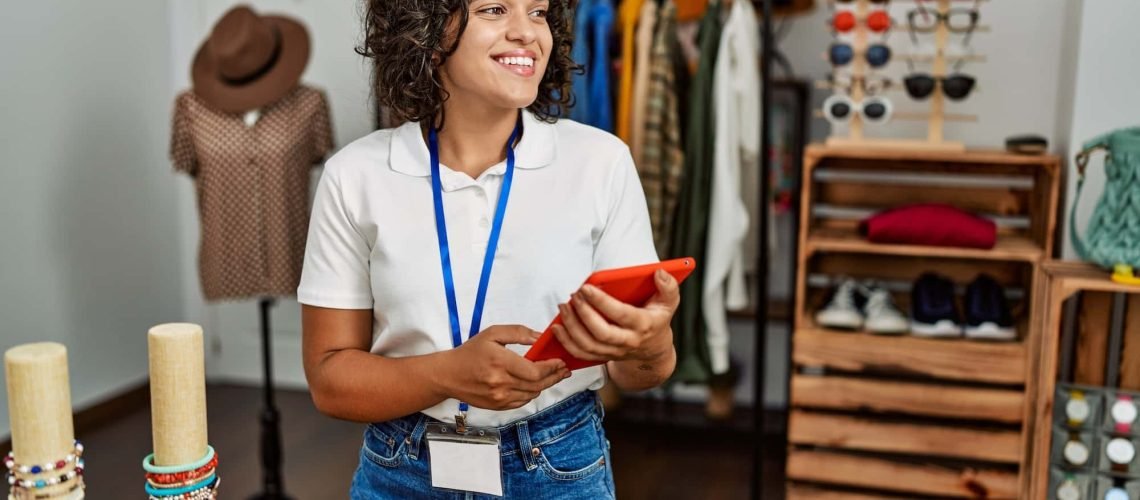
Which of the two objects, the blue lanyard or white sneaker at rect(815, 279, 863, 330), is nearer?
the blue lanyard

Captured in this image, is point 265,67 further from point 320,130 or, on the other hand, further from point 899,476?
point 899,476

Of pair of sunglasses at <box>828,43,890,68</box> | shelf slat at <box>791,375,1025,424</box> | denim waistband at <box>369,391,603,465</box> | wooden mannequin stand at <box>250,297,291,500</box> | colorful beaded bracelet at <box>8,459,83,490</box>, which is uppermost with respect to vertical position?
pair of sunglasses at <box>828,43,890,68</box>

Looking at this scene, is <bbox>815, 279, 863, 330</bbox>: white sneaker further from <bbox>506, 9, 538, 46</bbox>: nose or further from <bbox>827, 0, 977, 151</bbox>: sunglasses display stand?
<bbox>506, 9, 538, 46</bbox>: nose

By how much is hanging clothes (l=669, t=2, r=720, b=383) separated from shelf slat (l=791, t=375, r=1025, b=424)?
1.19ft

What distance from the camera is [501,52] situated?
1.09m

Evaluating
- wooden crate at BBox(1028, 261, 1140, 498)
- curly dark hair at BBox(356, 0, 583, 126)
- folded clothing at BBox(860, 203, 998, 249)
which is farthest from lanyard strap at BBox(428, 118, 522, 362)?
folded clothing at BBox(860, 203, 998, 249)

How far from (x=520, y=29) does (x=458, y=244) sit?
25 centimetres

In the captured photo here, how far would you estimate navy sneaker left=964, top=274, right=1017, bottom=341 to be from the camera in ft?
7.86

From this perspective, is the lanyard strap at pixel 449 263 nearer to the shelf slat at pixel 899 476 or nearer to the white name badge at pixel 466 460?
the white name badge at pixel 466 460

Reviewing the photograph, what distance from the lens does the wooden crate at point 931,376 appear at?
2369 mm

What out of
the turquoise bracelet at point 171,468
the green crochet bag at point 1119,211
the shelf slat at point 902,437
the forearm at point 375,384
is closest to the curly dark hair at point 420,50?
the forearm at point 375,384

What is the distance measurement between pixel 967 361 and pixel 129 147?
9.65 feet

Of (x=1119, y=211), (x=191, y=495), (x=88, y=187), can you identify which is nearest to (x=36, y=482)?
(x=191, y=495)

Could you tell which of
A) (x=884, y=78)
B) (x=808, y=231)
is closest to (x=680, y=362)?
(x=808, y=231)
